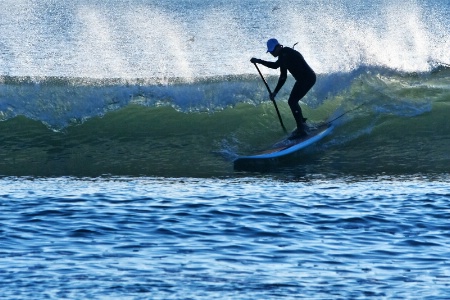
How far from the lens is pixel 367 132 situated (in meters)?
19.1

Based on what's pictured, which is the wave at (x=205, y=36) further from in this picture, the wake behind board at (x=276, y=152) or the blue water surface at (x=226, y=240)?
the blue water surface at (x=226, y=240)

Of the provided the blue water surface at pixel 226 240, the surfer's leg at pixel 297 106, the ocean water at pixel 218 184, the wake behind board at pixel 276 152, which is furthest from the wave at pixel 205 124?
the blue water surface at pixel 226 240

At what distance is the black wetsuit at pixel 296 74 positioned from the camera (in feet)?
56.1

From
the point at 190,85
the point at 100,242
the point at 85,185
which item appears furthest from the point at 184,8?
the point at 100,242

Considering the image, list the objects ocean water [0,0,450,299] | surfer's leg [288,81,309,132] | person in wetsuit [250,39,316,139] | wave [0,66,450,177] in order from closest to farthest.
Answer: ocean water [0,0,450,299] < person in wetsuit [250,39,316,139] < wave [0,66,450,177] < surfer's leg [288,81,309,132]

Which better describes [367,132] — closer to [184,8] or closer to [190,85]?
[190,85]

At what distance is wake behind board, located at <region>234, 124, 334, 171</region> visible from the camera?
1628 centimetres

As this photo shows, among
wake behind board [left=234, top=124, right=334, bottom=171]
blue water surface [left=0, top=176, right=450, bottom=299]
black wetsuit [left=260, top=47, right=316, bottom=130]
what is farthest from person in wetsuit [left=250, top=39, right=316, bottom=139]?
blue water surface [left=0, top=176, right=450, bottom=299]

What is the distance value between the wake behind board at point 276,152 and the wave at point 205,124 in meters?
0.20

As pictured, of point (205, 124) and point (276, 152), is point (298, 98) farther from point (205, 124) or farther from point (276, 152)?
point (205, 124)

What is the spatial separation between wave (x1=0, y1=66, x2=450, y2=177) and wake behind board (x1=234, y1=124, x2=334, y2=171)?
0.65 ft

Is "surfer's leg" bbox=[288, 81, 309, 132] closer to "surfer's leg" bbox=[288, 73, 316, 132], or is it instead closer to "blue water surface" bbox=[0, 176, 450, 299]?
"surfer's leg" bbox=[288, 73, 316, 132]

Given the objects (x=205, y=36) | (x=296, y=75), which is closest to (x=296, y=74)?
(x=296, y=75)

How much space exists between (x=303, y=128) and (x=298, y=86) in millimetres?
711
